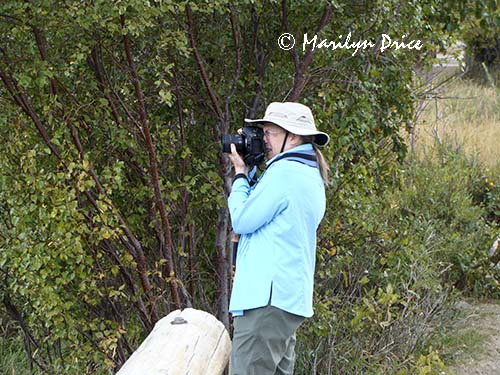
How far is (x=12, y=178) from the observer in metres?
4.74

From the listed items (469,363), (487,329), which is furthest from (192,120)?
(487,329)

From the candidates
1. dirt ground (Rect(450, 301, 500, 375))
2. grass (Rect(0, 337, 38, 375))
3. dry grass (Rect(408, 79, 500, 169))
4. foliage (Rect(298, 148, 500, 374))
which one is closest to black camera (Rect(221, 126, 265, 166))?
foliage (Rect(298, 148, 500, 374))

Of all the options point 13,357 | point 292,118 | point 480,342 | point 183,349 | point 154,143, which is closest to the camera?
point 183,349

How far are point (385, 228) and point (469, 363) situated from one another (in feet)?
4.26

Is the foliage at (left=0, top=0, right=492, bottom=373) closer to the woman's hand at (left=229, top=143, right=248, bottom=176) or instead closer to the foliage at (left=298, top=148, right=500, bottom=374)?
the foliage at (left=298, top=148, right=500, bottom=374)

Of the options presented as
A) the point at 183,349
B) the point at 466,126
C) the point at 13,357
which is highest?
the point at 183,349

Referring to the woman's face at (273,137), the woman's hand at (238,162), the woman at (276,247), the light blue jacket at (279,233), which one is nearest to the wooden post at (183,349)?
the woman at (276,247)

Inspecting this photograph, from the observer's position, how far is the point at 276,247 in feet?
11.9

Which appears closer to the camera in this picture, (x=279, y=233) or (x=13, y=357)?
(x=279, y=233)

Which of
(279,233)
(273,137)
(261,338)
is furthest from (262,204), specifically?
(261,338)

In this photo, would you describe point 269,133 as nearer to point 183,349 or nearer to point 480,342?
point 183,349

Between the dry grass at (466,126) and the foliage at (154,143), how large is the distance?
313cm

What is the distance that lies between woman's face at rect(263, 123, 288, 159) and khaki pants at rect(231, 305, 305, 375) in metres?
Result: 0.72

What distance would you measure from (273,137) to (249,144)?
0.14 m
